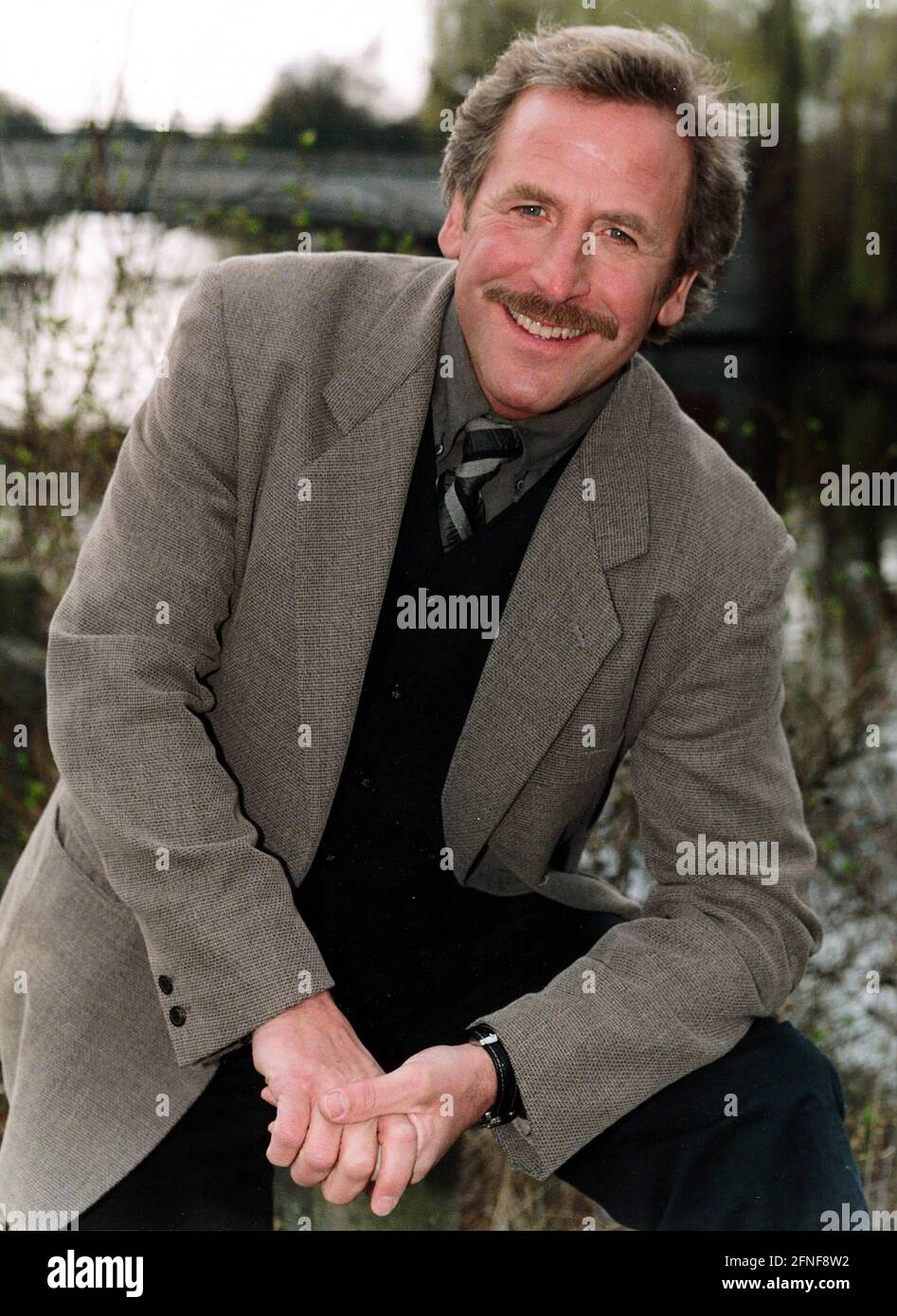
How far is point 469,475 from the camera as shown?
1918 millimetres

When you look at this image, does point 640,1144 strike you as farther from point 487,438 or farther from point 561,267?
point 561,267

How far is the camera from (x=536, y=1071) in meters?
A: 1.71

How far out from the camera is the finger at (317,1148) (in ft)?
5.12

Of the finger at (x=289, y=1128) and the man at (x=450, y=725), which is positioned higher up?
the man at (x=450, y=725)

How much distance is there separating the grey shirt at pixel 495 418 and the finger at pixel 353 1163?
791 mm

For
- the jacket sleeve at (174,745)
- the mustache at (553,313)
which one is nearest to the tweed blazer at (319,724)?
the jacket sleeve at (174,745)

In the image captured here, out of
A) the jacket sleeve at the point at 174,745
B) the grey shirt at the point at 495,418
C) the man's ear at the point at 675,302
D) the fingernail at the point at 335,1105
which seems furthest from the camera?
the man's ear at the point at 675,302

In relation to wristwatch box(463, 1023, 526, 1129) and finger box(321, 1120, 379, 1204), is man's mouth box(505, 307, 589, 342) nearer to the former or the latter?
wristwatch box(463, 1023, 526, 1129)

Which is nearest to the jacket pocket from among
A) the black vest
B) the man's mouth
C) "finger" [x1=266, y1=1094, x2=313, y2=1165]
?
the black vest

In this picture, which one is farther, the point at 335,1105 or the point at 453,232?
the point at 453,232

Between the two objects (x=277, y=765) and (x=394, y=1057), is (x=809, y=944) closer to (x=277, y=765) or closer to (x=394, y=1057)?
(x=394, y=1057)

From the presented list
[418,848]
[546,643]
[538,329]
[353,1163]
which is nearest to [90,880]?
[418,848]

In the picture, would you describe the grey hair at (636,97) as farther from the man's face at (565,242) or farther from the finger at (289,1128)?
the finger at (289,1128)

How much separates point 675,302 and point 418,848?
823 mm
